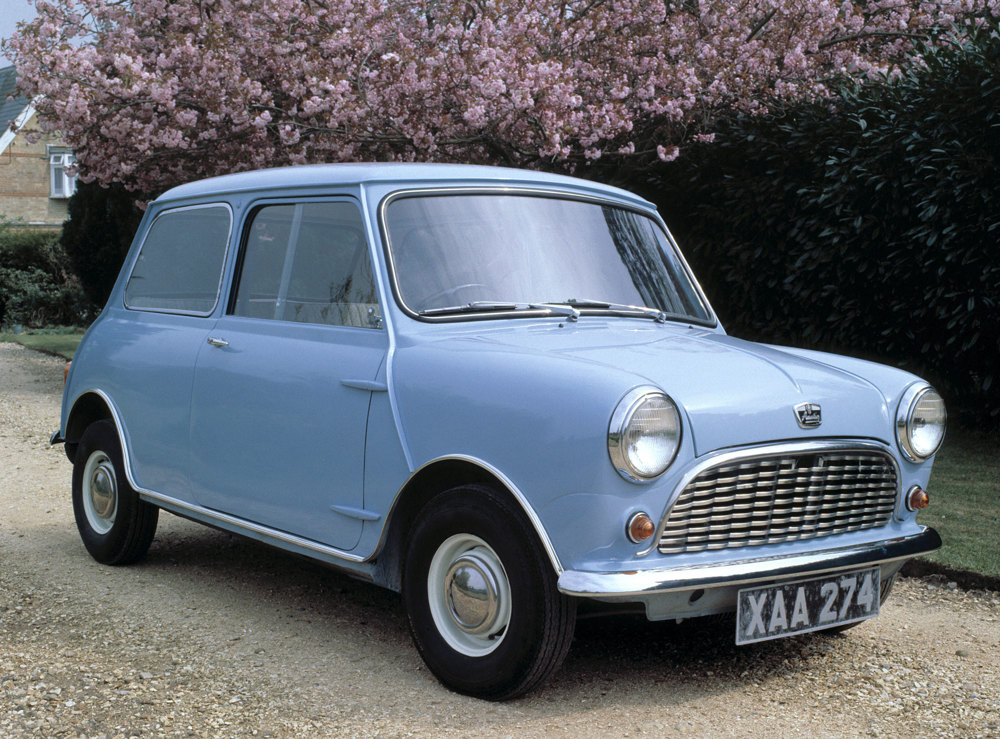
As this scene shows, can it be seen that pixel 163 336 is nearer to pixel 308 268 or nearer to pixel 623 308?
pixel 308 268

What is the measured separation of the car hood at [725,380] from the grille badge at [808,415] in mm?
16

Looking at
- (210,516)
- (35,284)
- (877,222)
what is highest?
(877,222)

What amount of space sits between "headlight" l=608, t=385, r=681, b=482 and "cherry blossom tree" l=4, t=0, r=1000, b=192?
7563mm

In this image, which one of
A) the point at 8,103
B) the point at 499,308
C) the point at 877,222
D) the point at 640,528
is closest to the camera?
the point at 640,528

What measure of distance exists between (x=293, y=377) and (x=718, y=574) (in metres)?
1.87

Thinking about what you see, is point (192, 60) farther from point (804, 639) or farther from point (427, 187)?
point (804, 639)

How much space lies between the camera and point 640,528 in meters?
3.50

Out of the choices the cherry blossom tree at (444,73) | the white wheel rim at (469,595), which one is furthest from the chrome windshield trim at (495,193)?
the cherry blossom tree at (444,73)

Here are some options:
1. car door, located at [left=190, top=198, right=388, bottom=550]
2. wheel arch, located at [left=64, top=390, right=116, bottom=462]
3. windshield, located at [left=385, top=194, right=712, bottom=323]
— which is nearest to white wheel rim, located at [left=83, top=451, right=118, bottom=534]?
wheel arch, located at [left=64, top=390, right=116, bottom=462]

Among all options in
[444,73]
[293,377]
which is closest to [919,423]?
[293,377]

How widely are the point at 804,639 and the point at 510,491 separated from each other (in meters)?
1.71

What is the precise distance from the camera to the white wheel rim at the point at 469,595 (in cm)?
376

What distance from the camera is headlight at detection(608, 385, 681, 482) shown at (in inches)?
137

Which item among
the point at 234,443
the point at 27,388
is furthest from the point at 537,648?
the point at 27,388
